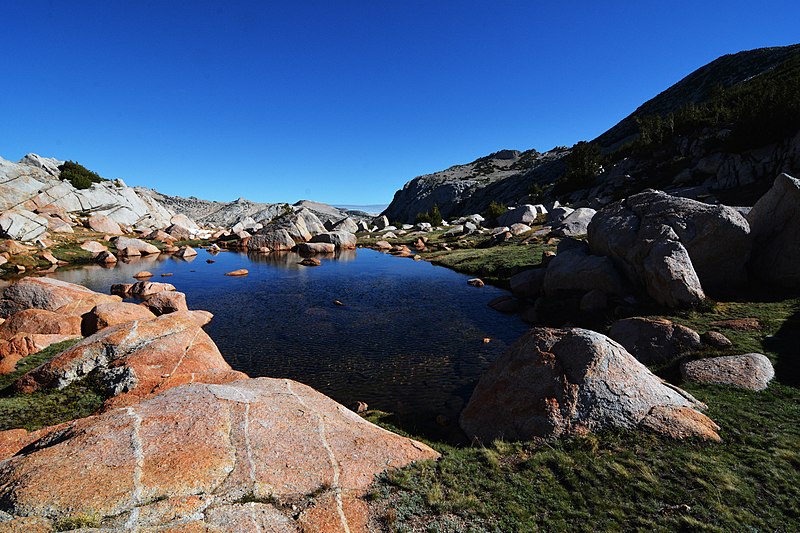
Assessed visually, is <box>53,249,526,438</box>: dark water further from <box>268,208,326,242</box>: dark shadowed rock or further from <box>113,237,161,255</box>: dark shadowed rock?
<box>268,208,326,242</box>: dark shadowed rock

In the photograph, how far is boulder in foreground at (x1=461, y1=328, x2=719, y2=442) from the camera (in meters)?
11.3

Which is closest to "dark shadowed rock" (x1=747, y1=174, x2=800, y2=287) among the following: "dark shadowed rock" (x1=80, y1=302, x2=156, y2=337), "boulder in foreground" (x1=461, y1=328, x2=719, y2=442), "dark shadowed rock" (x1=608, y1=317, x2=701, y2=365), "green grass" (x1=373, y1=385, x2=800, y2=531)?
"dark shadowed rock" (x1=608, y1=317, x2=701, y2=365)

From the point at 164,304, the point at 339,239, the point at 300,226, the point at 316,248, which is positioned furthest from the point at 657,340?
the point at 300,226

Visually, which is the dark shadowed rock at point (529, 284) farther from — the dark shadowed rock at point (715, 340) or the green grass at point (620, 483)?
the green grass at point (620, 483)

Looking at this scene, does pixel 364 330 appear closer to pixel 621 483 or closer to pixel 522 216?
pixel 621 483

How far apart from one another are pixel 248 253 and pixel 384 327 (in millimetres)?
57460

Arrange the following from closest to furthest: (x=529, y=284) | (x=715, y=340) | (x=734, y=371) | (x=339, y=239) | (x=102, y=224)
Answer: (x=734, y=371) → (x=715, y=340) → (x=529, y=284) → (x=102, y=224) → (x=339, y=239)

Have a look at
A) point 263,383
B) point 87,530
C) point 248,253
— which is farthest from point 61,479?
point 248,253

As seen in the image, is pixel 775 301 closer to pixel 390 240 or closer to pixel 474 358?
pixel 474 358

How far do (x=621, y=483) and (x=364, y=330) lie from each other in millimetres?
19406

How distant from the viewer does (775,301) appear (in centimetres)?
1984

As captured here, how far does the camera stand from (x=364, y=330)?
87.0 feet

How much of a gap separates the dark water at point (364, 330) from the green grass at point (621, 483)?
424cm

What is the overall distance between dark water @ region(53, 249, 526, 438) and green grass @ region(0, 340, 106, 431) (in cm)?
684
